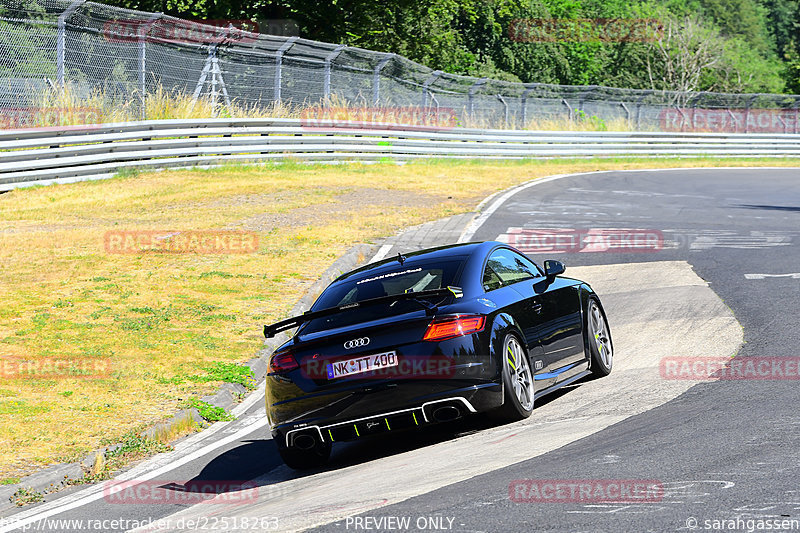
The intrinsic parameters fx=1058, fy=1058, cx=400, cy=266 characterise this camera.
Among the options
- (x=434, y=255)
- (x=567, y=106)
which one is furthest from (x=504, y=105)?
(x=434, y=255)

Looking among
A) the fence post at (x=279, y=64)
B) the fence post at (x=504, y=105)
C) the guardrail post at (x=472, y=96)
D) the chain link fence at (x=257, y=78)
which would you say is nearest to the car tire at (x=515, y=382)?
the chain link fence at (x=257, y=78)

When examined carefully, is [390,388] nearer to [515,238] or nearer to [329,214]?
[515,238]

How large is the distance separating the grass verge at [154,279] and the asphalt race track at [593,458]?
953mm

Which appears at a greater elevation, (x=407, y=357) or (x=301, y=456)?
(x=407, y=357)

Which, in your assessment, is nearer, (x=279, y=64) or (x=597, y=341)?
(x=597, y=341)

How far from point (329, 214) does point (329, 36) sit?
1044 inches

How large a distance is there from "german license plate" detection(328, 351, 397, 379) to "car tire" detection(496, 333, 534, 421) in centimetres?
81

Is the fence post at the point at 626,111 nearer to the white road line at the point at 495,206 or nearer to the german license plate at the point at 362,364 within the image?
the white road line at the point at 495,206

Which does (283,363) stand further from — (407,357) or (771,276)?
(771,276)

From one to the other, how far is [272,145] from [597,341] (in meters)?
18.9

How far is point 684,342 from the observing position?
9984mm

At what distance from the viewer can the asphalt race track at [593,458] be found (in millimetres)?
5207

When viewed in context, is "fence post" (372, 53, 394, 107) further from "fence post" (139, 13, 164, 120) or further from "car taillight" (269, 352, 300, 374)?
"car taillight" (269, 352, 300, 374)

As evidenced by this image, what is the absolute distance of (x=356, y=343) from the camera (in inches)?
282
